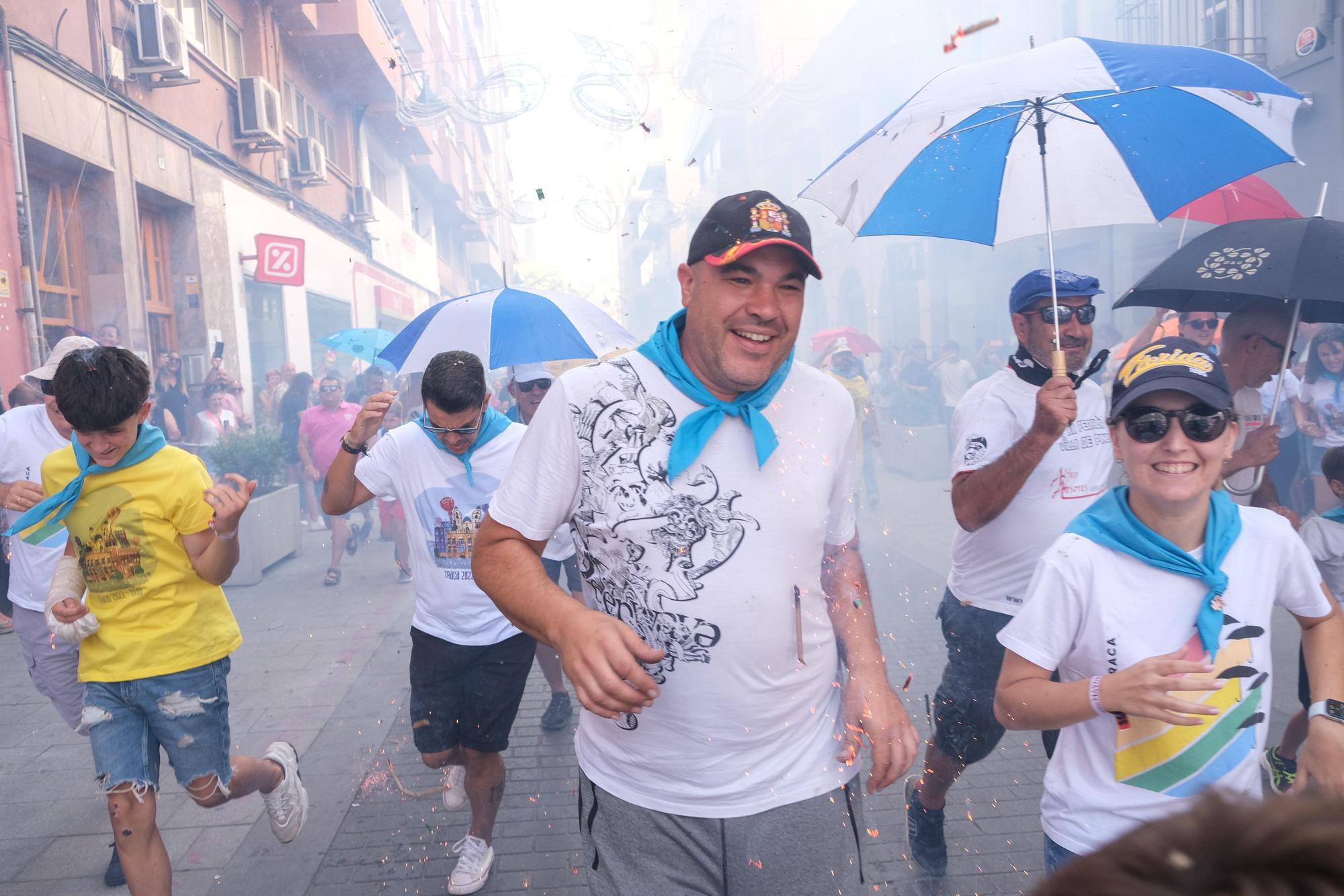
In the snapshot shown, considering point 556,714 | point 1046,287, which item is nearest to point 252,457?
point 556,714

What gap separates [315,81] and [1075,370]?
20.3 meters

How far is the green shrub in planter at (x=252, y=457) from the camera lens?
403 inches

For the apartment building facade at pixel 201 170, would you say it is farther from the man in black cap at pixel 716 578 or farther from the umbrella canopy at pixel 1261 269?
the umbrella canopy at pixel 1261 269

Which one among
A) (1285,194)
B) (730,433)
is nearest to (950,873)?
(730,433)

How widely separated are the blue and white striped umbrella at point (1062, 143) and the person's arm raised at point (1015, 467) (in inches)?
33.8

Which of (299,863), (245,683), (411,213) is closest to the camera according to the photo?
(299,863)

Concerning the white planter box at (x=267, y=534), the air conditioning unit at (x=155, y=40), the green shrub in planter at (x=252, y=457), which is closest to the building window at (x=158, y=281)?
the air conditioning unit at (x=155, y=40)

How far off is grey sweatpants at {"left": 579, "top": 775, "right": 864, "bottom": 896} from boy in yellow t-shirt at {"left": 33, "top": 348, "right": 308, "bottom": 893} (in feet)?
5.61

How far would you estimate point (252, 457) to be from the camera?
10.3 meters

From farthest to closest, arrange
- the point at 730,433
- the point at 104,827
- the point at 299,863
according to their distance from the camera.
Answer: the point at 104,827 → the point at 299,863 → the point at 730,433

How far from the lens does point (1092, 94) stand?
11.9ft

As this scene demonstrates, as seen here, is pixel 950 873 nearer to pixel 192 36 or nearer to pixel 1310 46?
pixel 1310 46

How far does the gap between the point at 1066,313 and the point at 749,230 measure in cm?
182

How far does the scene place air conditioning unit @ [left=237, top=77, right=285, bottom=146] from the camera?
15.0 m
